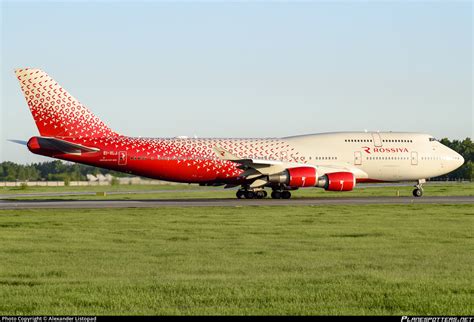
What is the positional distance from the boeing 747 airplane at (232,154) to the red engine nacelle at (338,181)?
0.07 meters

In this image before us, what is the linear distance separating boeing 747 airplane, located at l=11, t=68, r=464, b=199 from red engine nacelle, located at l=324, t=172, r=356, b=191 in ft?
0.23

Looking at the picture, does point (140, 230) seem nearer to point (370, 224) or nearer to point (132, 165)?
point (370, 224)

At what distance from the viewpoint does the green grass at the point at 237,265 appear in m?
13.2

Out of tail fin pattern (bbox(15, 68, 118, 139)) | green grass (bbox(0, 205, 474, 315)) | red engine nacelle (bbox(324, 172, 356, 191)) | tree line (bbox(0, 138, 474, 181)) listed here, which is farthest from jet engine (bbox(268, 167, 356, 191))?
tree line (bbox(0, 138, 474, 181))

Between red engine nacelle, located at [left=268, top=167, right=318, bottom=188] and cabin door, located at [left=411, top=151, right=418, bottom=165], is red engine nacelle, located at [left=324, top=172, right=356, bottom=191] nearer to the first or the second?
red engine nacelle, located at [left=268, top=167, right=318, bottom=188]

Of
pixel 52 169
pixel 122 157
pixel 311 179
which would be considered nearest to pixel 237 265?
pixel 311 179

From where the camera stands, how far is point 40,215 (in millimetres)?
36844

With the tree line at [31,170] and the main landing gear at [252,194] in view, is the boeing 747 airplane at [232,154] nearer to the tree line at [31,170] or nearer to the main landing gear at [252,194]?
the main landing gear at [252,194]

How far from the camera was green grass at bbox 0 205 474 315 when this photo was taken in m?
13.2

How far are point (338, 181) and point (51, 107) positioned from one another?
20.9 m

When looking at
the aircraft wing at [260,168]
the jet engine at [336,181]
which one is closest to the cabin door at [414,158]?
the aircraft wing at [260,168]

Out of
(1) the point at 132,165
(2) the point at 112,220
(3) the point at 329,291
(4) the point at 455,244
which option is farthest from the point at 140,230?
(1) the point at 132,165

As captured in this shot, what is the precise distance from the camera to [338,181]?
167 feet

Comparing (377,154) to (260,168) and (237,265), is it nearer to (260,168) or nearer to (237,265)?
(260,168)
